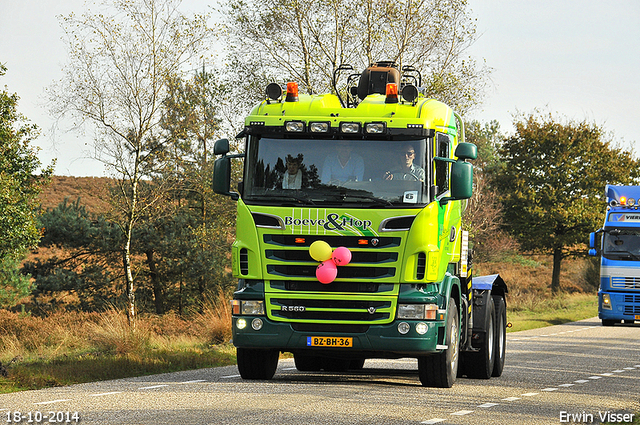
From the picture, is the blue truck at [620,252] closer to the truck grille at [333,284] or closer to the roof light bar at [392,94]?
the roof light bar at [392,94]

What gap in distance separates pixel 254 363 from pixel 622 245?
1741 cm

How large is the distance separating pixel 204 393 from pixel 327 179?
2943 mm

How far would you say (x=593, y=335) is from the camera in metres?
23.0

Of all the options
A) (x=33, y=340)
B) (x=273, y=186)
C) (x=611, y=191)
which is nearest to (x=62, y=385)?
(x=273, y=186)

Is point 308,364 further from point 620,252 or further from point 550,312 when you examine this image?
point 550,312

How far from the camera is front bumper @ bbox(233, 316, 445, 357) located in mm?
10133

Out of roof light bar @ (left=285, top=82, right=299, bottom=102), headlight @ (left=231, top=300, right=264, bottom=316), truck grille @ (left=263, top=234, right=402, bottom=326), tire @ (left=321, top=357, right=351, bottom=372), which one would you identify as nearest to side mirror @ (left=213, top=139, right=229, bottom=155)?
roof light bar @ (left=285, top=82, right=299, bottom=102)

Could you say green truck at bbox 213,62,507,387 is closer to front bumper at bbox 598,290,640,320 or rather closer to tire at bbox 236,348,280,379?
tire at bbox 236,348,280,379

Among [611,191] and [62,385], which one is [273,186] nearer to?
[62,385]

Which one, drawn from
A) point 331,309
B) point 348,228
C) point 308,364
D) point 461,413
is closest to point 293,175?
point 348,228

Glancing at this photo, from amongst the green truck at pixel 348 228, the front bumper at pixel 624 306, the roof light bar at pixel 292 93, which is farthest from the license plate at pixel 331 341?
the front bumper at pixel 624 306

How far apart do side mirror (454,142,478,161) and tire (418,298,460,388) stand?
187 cm

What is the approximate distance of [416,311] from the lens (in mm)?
10133

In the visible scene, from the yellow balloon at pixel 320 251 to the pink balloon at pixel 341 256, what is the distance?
64 mm
